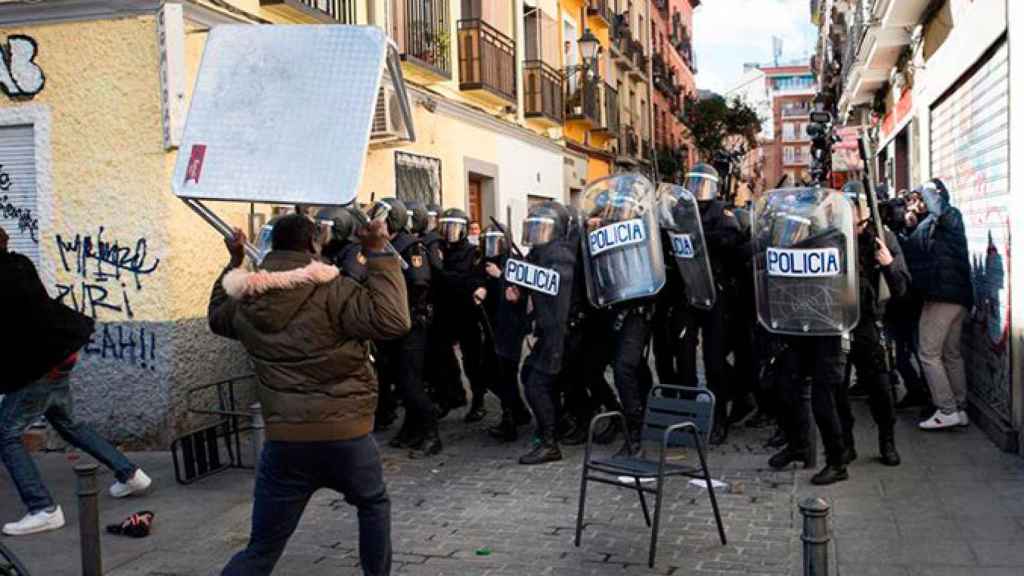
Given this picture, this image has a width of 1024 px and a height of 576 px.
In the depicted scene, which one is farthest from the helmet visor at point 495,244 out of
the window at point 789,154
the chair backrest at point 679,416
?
the window at point 789,154

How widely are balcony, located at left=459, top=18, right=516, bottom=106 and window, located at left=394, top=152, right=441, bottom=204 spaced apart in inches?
75.2

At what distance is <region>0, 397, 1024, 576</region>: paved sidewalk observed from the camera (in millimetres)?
5254

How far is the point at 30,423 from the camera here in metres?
5.99

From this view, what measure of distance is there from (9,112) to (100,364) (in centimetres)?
221

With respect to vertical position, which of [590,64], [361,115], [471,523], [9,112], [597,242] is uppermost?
[590,64]

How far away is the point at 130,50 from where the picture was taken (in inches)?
320

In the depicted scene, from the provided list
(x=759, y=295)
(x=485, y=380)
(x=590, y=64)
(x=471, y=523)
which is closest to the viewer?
(x=471, y=523)

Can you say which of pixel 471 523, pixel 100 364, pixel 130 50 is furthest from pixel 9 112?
pixel 471 523

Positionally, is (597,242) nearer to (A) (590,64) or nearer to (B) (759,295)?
(B) (759,295)

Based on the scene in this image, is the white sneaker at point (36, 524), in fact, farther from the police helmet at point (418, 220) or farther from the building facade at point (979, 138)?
the building facade at point (979, 138)

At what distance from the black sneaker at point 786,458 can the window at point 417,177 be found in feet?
22.0

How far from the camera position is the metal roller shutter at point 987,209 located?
7.39 metres

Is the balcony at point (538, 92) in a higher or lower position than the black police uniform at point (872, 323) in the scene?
higher

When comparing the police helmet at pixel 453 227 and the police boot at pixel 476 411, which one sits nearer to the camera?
the police helmet at pixel 453 227
